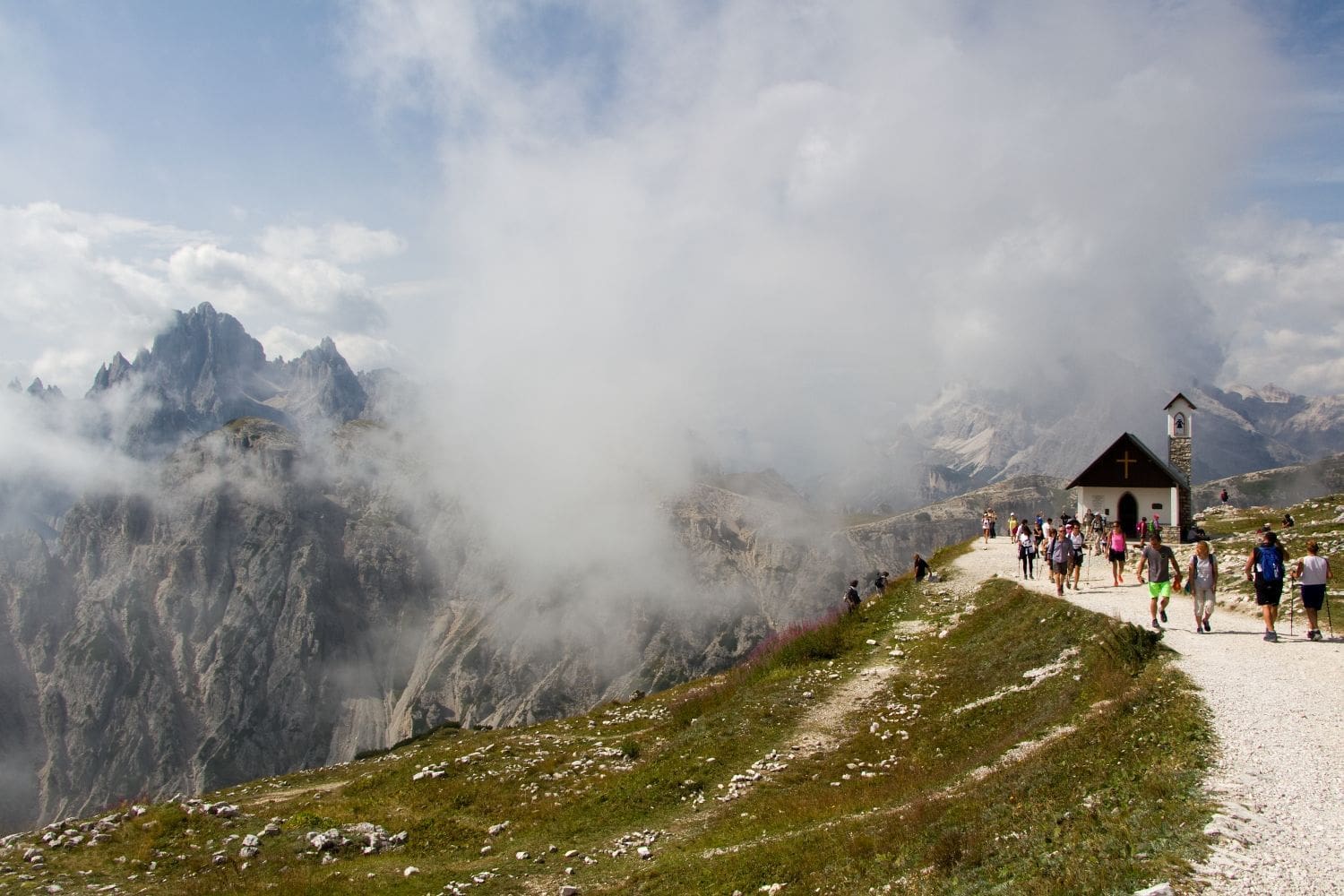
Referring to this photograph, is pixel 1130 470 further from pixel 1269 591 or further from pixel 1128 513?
pixel 1269 591

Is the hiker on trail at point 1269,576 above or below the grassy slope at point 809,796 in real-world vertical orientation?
above

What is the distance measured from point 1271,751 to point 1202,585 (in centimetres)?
1170

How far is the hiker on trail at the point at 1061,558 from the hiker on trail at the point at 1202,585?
9.12 meters

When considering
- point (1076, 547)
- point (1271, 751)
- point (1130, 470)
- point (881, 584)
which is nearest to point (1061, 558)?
point (1076, 547)

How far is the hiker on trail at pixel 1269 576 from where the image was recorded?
23328 mm

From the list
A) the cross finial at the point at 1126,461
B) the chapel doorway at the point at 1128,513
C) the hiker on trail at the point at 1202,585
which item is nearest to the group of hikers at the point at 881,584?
the hiker on trail at the point at 1202,585

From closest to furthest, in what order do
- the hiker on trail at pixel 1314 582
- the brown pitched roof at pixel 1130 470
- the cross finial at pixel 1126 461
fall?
1. the hiker on trail at pixel 1314 582
2. the brown pitched roof at pixel 1130 470
3. the cross finial at pixel 1126 461

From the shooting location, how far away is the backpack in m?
23.3

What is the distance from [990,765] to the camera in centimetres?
1839

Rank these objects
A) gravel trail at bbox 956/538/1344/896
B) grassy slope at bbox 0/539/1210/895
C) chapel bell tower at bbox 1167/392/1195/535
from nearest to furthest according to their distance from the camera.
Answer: gravel trail at bbox 956/538/1344/896 → grassy slope at bbox 0/539/1210/895 → chapel bell tower at bbox 1167/392/1195/535

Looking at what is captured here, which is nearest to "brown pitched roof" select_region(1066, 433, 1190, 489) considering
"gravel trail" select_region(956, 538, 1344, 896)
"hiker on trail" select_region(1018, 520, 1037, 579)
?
"hiker on trail" select_region(1018, 520, 1037, 579)

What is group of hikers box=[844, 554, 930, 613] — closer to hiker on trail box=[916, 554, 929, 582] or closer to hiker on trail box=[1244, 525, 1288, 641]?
hiker on trail box=[916, 554, 929, 582]

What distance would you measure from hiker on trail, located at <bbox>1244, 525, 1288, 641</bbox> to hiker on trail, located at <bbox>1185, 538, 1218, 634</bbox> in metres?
1.16

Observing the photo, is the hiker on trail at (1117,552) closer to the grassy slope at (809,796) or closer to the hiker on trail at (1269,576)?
the grassy slope at (809,796)
